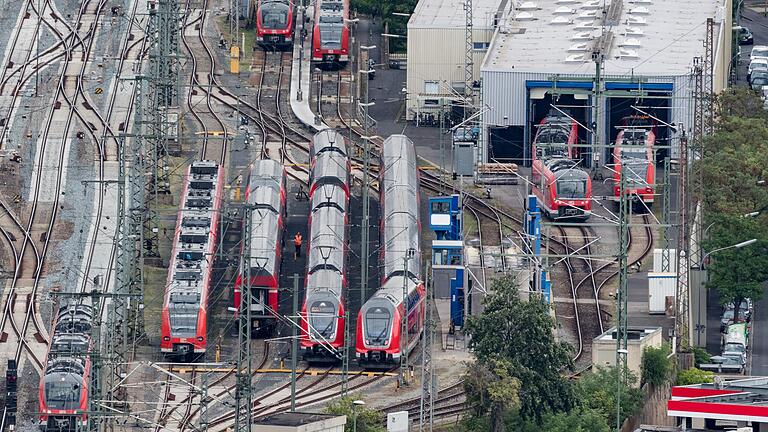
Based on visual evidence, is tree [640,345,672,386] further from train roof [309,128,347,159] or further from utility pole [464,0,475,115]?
utility pole [464,0,475,115]

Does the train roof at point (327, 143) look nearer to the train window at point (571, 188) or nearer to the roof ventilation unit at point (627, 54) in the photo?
the train window at point (571, 188)

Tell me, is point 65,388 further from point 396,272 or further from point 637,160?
point 637,160

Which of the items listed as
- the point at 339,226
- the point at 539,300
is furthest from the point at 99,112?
the point at 539,300

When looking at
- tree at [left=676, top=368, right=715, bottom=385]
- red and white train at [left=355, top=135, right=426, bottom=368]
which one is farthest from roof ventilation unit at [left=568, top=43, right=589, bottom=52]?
tree at [left=676, top=368, right=715, bottom=385]

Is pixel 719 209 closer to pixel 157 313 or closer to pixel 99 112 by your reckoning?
pixel 157 313

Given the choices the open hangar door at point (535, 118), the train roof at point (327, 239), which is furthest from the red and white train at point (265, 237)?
the open hangar door at point (535, 118)

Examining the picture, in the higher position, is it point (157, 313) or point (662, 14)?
point (662, 14)
